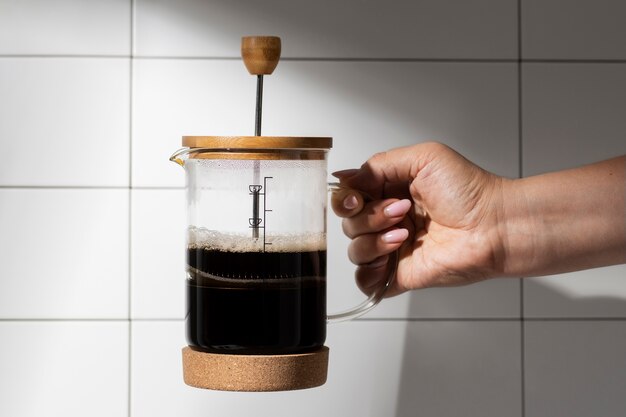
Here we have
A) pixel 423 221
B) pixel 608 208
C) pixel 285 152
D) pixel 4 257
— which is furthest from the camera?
pixel 4 257

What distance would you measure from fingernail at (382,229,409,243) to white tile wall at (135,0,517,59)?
361 millimetres

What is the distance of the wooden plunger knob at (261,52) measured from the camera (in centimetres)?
84

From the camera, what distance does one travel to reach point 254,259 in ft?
2.64

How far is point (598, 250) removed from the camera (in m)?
1.02

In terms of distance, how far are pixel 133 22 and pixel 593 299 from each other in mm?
792

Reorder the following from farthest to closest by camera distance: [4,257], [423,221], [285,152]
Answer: [4,257], [423,221], [285,152]

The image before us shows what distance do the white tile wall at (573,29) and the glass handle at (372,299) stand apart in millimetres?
455

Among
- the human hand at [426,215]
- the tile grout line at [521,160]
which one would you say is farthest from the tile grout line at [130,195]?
the tile grout line at [521,160]

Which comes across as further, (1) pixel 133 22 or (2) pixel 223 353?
(1) pixel 133 22

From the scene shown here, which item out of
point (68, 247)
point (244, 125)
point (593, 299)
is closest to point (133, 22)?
point (244, 125)

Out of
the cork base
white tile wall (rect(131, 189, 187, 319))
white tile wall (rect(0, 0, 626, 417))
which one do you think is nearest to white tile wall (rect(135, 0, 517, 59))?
white tile wall (rect(0, 0, 626, 417))

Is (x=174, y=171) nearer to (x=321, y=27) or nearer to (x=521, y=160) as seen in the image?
(x=321, y=27)

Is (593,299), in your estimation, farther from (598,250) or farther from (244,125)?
(244,125)

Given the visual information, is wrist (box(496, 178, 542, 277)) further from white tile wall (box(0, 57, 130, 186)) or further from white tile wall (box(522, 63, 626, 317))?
white tile wall (box(0, 57, 130, 186))
